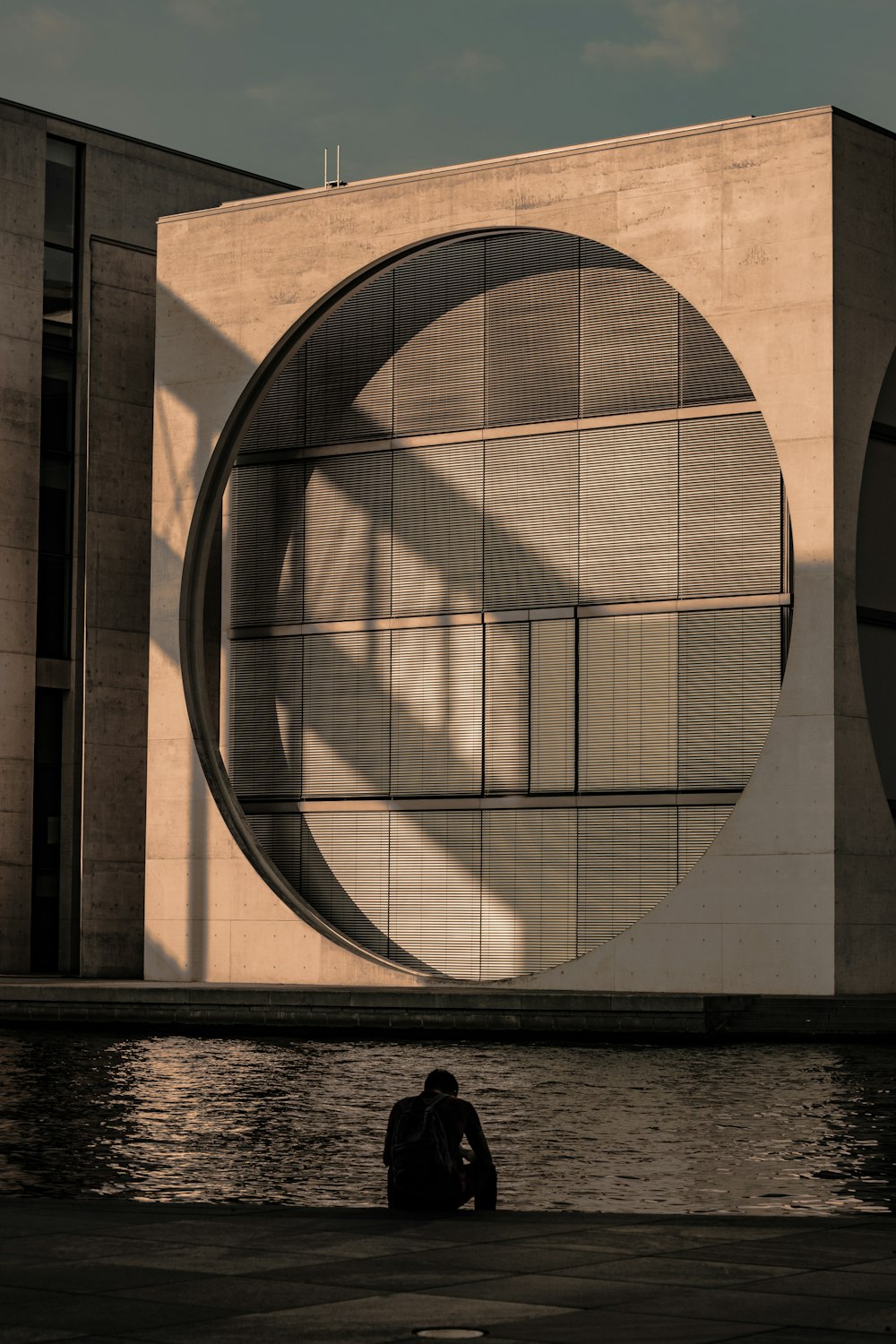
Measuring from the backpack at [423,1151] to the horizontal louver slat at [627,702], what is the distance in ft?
69.5

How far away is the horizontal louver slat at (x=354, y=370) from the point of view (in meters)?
35.2

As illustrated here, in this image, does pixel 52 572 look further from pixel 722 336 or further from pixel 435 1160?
pixel 435 1160

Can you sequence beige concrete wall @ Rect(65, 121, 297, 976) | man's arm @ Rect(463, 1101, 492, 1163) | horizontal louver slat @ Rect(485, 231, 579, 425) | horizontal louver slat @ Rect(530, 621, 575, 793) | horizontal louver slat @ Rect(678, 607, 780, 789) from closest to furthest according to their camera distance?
man's arm @ Rect(463, 1101, 492, 1163), horizontal louver slat @ Rect(678, 607, 780, 789), horizontal louver slat @ Rect(530, 621, 575, 793), horizontal louver slat @ Rect(485, 231, 579, 425), beige concrete wall @ Rect(65, 121, 297, 976)

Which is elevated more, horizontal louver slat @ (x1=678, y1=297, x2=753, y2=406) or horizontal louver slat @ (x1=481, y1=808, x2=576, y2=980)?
horizontal louver slat @ (x1=678, y1=297, x2=753, y2=406)

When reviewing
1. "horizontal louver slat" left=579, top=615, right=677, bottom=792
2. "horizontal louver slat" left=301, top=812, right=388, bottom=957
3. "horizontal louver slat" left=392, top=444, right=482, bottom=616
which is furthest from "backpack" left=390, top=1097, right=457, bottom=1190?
"horizontal louver slat" left=301, top=812, right=388, bottom=957

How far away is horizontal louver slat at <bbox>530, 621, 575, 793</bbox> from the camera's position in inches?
1292

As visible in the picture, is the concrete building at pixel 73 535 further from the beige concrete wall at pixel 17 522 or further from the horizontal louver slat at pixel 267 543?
the horizontal louver slat at pixel 267 543

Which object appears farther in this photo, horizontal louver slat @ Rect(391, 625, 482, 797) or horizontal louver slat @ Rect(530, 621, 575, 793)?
horizontal louver slat @ Rect(391, 625, 482, 797)

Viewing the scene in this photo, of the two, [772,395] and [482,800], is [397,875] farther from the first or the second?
[772,395]

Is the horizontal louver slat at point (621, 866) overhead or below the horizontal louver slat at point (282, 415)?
below

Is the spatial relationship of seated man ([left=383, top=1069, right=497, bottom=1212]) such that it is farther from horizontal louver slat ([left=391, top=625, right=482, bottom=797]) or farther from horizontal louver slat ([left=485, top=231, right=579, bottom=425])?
horizontal louver slat ([left=485, top=231, right=579, bottom=425])

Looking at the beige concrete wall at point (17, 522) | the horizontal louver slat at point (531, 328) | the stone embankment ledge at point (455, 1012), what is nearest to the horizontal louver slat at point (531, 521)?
the horizontal louver slat at point (531, 328)

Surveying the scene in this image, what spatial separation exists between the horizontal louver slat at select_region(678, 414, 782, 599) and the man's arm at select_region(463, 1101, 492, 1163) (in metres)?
21.0

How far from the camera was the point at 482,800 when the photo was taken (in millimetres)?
33531
